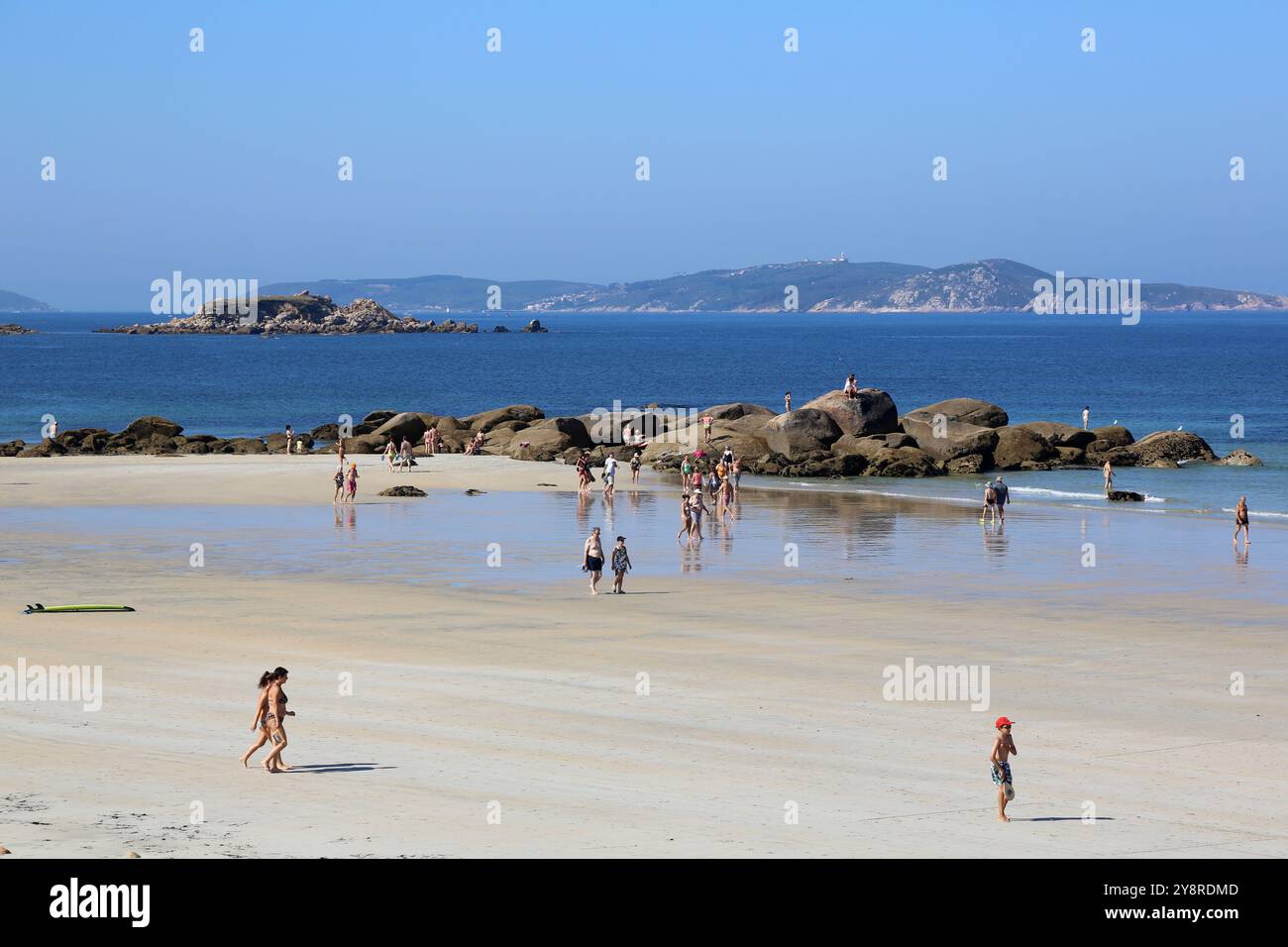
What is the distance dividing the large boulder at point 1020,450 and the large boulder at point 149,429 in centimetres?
3408

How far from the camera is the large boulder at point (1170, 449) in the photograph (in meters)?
56.6

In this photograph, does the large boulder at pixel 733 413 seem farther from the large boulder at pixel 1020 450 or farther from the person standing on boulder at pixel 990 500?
the person standing on boulder at pixel 990 500

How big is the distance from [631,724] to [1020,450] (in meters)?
40.7

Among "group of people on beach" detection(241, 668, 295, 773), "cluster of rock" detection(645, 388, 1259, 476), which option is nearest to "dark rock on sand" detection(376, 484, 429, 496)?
"cluster of rock" detection(645, 388, 1259, 476)

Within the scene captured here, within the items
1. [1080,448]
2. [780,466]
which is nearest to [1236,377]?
[1080,448]

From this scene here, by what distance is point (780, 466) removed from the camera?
51781 millimetres

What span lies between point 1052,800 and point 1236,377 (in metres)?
121

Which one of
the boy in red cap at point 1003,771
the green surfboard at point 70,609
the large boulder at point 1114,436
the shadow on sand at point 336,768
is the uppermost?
the large boulder at point 1114,436

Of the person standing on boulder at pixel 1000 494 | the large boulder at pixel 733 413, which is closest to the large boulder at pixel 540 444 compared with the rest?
the large boulder at pixel 733 413

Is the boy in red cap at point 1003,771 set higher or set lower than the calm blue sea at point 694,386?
lower

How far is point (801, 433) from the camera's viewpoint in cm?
5359

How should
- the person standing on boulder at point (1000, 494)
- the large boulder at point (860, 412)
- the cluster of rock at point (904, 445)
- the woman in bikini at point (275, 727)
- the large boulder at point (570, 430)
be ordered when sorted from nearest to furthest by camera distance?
the woman in bikini at point (275, 727) < the person standing on boulder at point (1000, 494) < the cluster of rock at point (904, 445) < the large boulder at point (860, 412) < the large boulder at point (570, 430)
